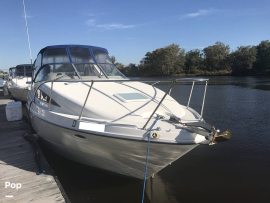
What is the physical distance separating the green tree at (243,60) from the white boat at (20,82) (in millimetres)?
72850

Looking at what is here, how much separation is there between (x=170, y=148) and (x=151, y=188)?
211 cm

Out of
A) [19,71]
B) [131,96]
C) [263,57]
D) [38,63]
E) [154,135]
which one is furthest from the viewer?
[263,57]

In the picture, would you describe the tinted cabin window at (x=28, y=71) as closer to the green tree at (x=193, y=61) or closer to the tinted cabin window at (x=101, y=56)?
the tinted cabin window at (x=101, y=56)

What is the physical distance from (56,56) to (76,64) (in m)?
0.70

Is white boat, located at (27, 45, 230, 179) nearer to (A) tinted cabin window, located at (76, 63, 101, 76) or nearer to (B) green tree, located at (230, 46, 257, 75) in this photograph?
(A) tinted cabin window, located at (76, 63, 101, 76)

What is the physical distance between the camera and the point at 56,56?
9.15m

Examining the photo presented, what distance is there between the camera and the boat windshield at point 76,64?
8.79 m

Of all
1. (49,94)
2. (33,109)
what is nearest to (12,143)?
(33,109)

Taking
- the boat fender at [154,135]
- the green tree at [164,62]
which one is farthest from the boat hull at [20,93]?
the green tree at [164,62]

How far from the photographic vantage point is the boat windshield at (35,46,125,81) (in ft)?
28.8

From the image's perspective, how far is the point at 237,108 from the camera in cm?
1914

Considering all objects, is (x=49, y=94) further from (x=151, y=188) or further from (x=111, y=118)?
(x=151, y=188)

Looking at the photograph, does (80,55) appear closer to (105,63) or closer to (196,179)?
(105,63)

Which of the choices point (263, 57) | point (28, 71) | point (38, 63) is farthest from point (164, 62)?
point (38, 63)
